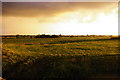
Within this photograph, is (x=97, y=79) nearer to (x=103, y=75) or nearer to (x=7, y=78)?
(x=103, y=75)

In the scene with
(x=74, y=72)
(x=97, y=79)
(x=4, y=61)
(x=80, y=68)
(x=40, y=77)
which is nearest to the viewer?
(x=97, y=79)

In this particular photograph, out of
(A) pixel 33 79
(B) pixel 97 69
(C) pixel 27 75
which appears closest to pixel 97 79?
(B) pixel 97 69

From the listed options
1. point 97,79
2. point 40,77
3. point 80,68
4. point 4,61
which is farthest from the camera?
point 4,61

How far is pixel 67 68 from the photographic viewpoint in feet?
30.0

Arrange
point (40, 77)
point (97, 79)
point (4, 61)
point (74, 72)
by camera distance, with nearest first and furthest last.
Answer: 1. point (97, 79)
2. point (40, 77)
3. point (74, 72)
4. point (4, 61)

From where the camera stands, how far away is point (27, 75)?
823 centimetres

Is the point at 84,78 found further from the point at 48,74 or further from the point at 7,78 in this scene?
the point at 7,78

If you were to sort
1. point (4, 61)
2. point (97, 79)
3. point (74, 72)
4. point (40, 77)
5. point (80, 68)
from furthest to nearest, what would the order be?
1. point (4, 61)
2. point (80, 68)
3. point (74, 72)
4. point (40, 77)
5. point (97, 79)

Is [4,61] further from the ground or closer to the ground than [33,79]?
further from the ground

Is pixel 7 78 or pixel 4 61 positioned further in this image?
pixel 4 61

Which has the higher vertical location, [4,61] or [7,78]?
[4,61]

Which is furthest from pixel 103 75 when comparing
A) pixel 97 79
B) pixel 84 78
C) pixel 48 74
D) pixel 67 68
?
pixel 48 74

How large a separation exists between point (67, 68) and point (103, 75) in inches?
116

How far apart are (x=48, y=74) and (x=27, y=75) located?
1.70 metres
